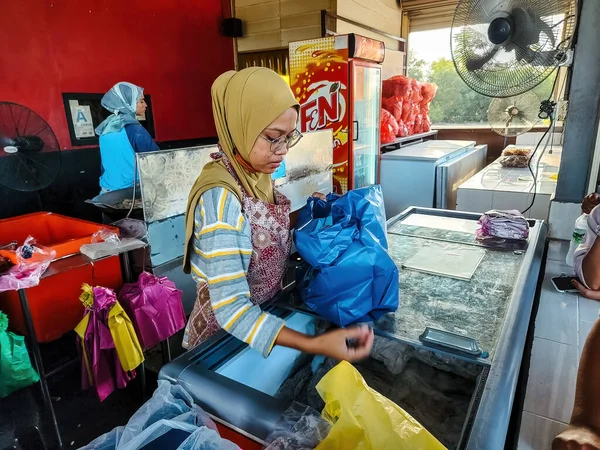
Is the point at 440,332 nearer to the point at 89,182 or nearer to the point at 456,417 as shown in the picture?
the point at 456,417

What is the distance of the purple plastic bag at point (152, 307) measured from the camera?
93.1 inches

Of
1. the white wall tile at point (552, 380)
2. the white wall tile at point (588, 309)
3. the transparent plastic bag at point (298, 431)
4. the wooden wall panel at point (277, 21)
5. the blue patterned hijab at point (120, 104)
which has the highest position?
the wooden wall panel at point (277, 21)

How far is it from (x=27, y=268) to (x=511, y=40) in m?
2.70

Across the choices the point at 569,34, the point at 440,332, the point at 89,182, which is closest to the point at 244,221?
the point at 440,332

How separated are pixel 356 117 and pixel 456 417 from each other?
436cm

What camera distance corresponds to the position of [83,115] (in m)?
3.83

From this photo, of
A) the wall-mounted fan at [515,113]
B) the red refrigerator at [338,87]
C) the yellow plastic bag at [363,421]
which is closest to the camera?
the yellow plastic bag at [363,421]

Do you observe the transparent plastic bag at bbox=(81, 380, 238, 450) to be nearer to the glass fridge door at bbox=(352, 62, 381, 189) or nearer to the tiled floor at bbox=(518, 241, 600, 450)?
the tiled floor at bbox=(518, 241, 600, 450)

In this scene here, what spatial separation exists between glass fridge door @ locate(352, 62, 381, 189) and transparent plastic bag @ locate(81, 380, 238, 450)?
4.23 meters

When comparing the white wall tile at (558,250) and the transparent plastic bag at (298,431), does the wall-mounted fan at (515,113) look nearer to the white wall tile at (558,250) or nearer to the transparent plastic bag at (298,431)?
the white wall tile at (558,250)

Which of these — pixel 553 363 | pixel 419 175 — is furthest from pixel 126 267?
pixel 419 175

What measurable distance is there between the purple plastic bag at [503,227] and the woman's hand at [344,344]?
3.92ft

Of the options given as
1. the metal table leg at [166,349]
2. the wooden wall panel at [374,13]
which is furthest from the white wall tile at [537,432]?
the wooden wall panel at [374,13]

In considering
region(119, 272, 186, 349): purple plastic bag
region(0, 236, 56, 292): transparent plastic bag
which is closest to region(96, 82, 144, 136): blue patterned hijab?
region(0, 236, 56, 292): transparent plastic bag
